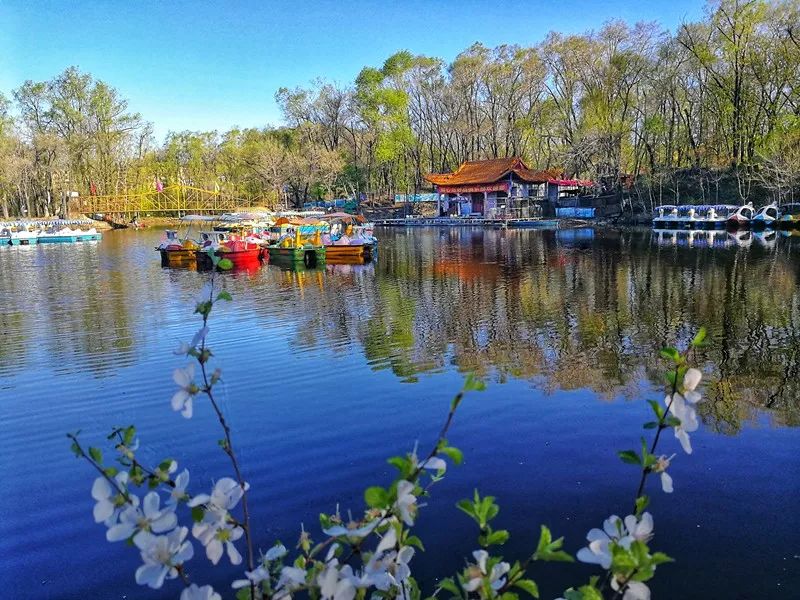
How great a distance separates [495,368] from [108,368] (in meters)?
6.47

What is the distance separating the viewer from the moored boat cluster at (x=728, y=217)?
3966 cm

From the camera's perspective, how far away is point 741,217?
40.8m

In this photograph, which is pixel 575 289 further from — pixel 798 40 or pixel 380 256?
pixel 798 40

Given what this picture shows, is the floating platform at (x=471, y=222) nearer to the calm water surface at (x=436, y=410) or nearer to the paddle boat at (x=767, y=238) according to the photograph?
the paddle boat at (x=767, y=238)

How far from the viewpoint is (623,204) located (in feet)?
160

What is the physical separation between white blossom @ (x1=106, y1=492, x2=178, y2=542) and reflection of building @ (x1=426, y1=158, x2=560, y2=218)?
5109cm

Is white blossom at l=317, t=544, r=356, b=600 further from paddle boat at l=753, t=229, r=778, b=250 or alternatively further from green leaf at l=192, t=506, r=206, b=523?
paddle boat at l=753, t=229, r=778, b=250

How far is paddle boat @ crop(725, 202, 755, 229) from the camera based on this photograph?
134 feet

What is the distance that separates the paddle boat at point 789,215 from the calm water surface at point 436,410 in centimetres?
2347

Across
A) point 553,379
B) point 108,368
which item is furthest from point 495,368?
point 108,368

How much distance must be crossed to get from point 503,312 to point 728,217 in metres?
32.8

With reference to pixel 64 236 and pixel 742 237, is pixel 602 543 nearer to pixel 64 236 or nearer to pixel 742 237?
pixel 742 237

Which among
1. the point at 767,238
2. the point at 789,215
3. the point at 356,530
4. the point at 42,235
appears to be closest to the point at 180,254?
the point at 42,235

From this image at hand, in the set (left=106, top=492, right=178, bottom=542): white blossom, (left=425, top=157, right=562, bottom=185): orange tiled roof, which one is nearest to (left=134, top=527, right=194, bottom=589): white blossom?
(left=106, top=492, right=178, bottom=542): white blossom
